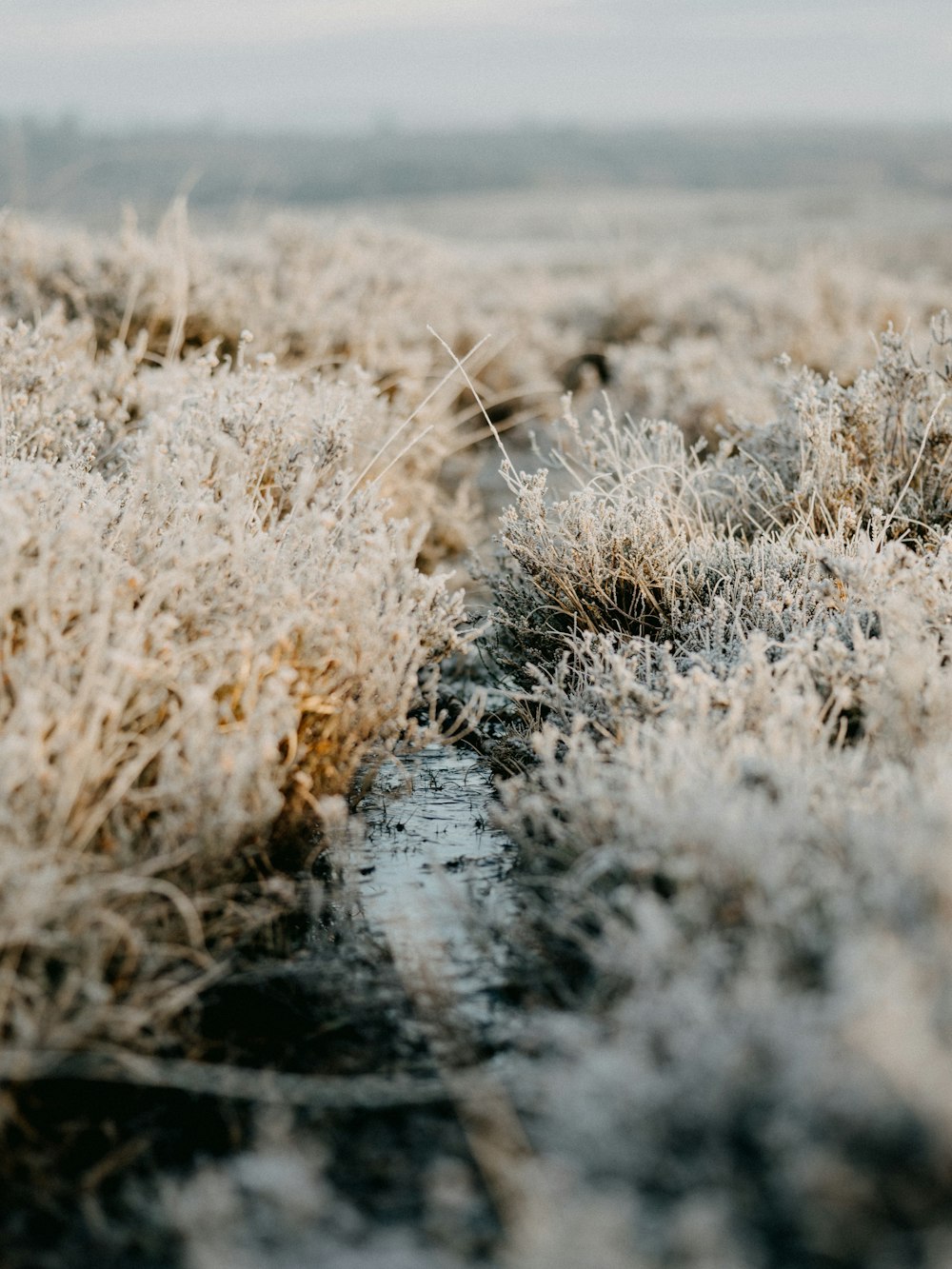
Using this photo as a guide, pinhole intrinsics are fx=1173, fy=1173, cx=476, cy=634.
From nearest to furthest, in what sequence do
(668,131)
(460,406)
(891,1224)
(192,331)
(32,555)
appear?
(891,1224) < (32,555) < (192,331) < (460,406) < (668,131)

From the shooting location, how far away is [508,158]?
7156cm

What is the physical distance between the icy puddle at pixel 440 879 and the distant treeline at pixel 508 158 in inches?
1556

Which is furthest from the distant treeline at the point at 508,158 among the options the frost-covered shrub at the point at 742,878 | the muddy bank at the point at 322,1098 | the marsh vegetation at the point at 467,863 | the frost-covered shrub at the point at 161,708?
the muddy bank at the point at 322,1098

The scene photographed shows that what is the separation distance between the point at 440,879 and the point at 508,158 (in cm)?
7481

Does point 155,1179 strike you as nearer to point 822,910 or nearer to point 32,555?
point 822,910

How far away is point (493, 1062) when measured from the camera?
225 cm

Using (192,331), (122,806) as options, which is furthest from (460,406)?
(122,806)

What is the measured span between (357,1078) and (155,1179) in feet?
1.34

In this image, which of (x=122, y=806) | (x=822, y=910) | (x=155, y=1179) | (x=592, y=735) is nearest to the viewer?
(x=155, y=1179)

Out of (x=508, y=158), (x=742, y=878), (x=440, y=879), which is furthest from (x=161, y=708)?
(x=508, y=158)

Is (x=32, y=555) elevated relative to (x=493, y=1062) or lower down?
elevated

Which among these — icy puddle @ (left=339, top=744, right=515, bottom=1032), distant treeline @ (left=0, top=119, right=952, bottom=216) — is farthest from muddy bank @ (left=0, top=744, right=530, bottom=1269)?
distant treeline @ (left=0, top=119, right=952, bottom=216)

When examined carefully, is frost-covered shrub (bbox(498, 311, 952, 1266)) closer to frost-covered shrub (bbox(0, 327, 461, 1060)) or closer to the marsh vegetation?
the marsh vegetation

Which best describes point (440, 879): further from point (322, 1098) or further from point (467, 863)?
point (322, 1098)
